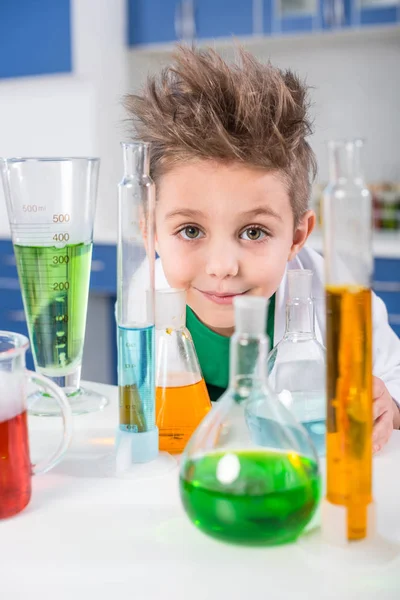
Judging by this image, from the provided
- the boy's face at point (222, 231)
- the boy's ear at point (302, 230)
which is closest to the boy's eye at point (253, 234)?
the boy's face at point (222, 231)

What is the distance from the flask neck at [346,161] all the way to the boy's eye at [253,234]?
22.7 inches

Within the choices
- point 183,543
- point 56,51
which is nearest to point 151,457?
point 183,543

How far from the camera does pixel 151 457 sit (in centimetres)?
73

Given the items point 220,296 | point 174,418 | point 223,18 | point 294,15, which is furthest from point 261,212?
point 223,18

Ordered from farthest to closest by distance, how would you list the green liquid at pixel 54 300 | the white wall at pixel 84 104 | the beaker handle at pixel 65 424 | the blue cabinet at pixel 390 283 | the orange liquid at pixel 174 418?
the white wall at pixel 84 104 < the blue cabinet at pixel 390 283 < the green liquid at pixel 54 300 < the orange liquid at pixel 174 418 < the beaker handle at pixel 65 424

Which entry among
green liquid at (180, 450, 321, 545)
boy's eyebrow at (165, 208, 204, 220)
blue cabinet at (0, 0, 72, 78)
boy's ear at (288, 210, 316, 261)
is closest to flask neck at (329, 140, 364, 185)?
green liquid at (180, 450, 321, 545)

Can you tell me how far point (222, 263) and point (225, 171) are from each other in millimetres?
130

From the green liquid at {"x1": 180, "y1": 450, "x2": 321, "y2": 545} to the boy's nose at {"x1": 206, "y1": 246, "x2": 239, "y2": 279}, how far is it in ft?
1.73

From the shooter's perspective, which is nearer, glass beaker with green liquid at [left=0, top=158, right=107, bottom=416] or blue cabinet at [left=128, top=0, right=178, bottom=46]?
glass beaker with green liquid at [left=0, top=158, right=107, bottom=416]

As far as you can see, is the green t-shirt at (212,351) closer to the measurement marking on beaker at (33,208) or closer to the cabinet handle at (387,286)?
the measurement marking on beaker at (33,208)

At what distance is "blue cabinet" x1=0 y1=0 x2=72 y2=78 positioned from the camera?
3.52m

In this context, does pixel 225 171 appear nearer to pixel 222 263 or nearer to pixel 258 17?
pixel 222 263

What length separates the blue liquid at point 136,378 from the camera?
0.71 m

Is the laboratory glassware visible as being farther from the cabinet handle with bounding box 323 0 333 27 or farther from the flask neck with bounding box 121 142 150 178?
the cabinet handle with bounding box 323 0 333 27
